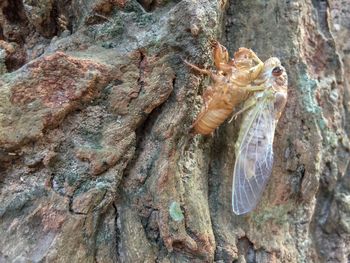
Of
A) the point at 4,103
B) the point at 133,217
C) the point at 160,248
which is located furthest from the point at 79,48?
the point at 160,248

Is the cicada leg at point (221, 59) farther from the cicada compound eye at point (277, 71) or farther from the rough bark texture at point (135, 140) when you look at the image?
the cicada compound eye at point (277, 71)

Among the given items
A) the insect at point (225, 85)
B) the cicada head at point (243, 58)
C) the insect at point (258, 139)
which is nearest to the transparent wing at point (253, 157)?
the insect at point (258, 139)

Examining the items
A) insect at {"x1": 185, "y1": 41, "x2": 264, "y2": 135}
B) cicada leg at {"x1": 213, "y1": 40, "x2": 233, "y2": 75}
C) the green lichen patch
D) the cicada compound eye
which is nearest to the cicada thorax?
insect at {"x1": 185, "y1": 41, "x2": 264, "y2": 135}

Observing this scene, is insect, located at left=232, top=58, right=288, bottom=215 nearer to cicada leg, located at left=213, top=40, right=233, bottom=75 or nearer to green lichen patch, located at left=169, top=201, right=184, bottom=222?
cicada leg, located at left=213, top=40, right=233, bottom=75

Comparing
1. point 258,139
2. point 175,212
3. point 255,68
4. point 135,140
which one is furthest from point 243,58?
point 175,212

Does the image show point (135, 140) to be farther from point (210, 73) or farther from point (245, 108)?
point (245, 108)

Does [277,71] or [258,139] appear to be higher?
[277,71]
